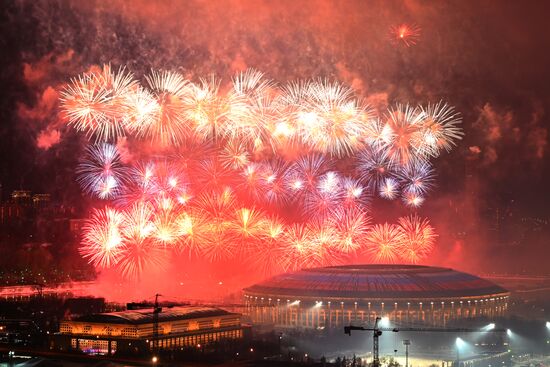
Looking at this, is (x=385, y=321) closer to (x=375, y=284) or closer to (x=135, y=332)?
(x=375, y=284)

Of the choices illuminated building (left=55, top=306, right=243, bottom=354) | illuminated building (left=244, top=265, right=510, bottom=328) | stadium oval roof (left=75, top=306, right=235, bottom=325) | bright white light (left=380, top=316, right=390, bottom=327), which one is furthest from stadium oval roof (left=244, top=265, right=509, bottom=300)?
illuminated building (left=55, top=306, right=243, bottom=354)

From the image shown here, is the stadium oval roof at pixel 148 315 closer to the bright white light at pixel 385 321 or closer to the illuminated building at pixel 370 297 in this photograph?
the illuminated building at pixel 370 297

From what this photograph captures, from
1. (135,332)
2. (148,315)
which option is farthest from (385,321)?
(135,332)

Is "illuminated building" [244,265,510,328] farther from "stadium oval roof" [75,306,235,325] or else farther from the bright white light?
"stadium oval roof" [75,306,235,325]

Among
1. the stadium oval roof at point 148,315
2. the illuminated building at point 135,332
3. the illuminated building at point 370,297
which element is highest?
the illuminated building at point 370,297

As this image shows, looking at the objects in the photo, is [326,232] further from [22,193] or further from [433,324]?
[22,193]

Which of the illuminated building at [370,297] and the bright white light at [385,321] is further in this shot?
the illuminated building at [370,297]

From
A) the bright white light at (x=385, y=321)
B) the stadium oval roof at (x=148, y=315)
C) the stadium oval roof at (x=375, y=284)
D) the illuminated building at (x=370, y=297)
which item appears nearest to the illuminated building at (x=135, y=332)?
the stadium oval roof at (x=148, y=315)
